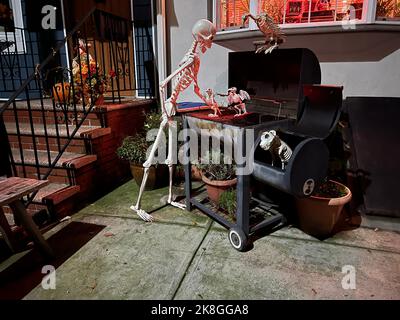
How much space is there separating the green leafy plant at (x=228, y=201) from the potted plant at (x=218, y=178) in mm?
102

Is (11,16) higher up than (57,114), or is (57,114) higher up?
(11,16)

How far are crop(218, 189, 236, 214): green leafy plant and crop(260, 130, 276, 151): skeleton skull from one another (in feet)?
2.65

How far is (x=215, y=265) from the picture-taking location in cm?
237

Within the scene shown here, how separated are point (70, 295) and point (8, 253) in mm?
932

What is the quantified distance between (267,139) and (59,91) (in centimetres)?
340

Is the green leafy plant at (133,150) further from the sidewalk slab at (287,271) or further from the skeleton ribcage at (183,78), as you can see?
the sidewalk slab at (287,271)

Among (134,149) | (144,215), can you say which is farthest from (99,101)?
(144,215)

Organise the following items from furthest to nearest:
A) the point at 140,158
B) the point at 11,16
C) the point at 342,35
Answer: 1. the point at 11,16
2. the point at 140,158
3. the point at 342,35

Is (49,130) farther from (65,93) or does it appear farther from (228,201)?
(228,201)

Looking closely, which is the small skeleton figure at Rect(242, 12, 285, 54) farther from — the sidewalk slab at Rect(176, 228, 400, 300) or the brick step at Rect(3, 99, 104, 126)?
the brick step at Rect(3, 99, 104, 126)

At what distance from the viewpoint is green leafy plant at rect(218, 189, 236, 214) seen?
2.90m

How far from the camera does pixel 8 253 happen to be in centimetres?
257

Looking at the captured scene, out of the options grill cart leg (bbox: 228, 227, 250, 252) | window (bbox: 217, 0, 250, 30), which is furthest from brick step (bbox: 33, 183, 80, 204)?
window (bbox: 217, 0, 250, 30)
